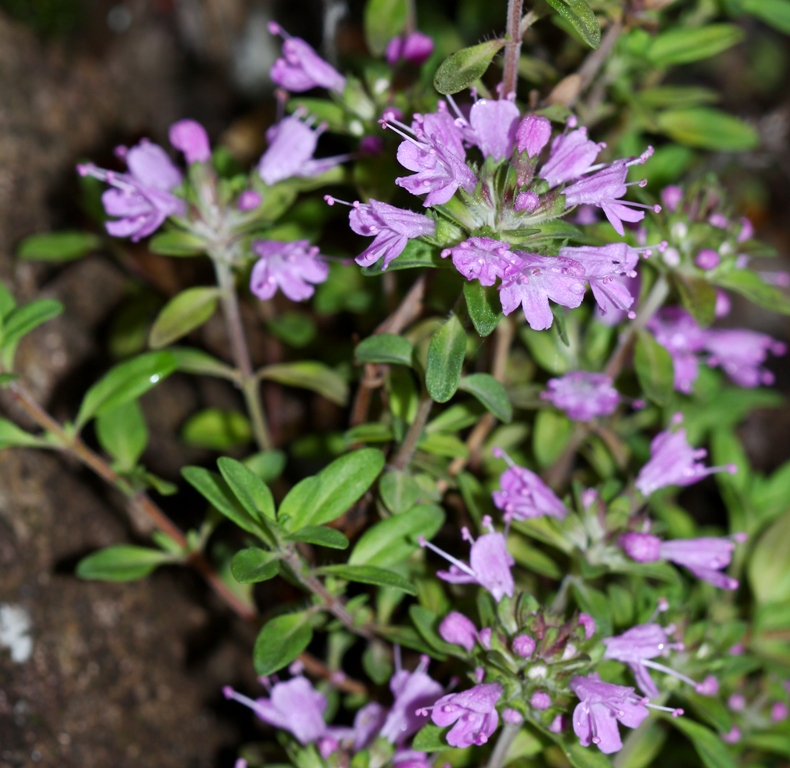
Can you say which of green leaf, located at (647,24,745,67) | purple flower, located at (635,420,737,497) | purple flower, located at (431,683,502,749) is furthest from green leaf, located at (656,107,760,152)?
purple flower, located at (431,683,502,749)

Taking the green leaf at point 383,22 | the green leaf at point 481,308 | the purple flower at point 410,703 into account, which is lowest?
the purple flower at point 410,703

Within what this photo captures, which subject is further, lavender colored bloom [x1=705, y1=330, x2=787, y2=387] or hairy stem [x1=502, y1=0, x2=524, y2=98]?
lavender colored bloom [x1=705, y1=330, x2=787, y2=387]

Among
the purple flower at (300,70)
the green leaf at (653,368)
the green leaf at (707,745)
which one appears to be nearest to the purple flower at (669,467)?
the green leaf at (653,368)

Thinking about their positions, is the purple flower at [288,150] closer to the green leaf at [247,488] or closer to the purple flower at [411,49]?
the purple flower at [411,49]

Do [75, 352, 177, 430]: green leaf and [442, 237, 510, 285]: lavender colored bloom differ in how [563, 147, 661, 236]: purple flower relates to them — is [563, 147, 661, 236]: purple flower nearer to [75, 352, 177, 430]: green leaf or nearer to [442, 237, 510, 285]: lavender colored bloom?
[442, 237, 510, 285]: lavender colored bloom

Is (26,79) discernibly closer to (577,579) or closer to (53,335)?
(53,335)
